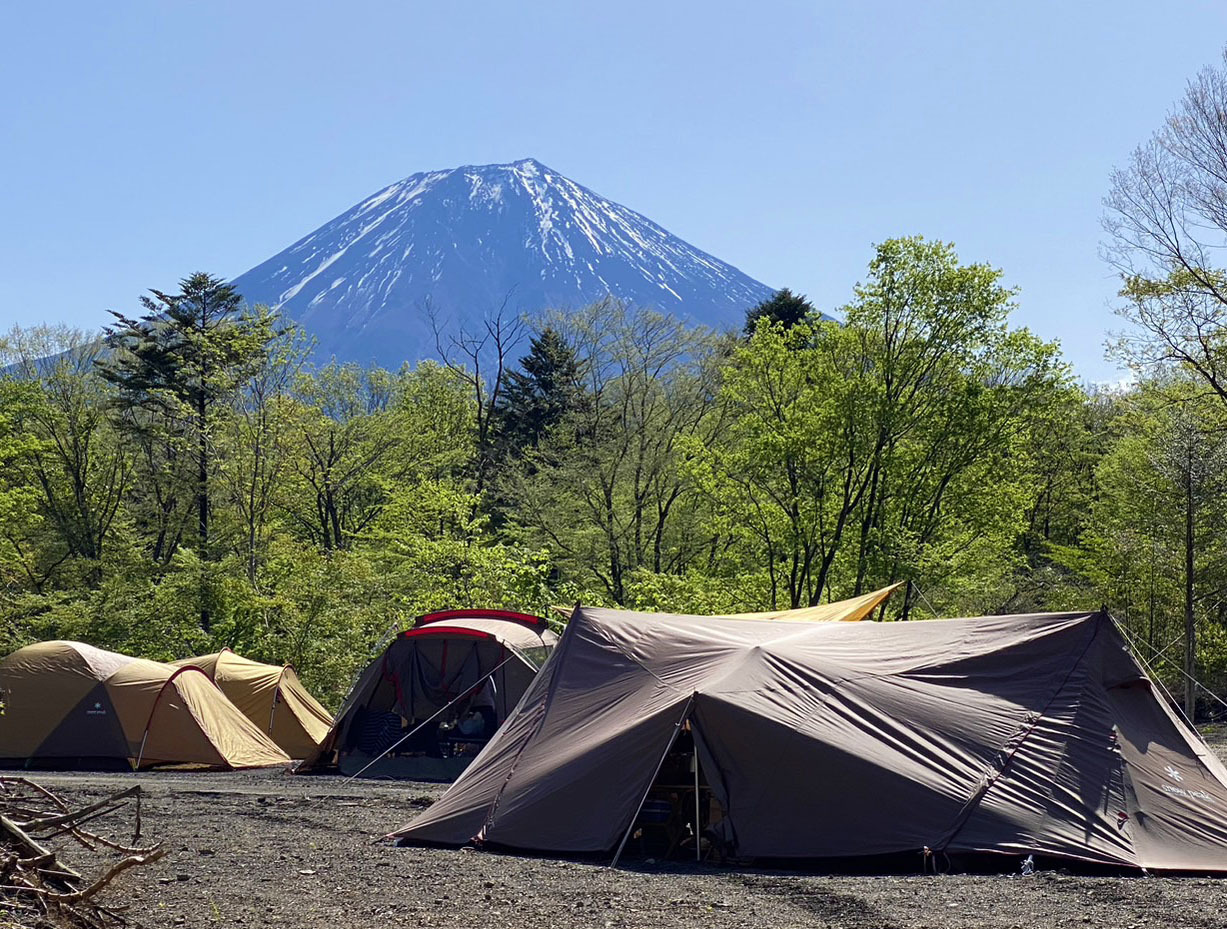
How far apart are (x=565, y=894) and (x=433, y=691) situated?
928cm

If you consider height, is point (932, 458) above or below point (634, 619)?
above

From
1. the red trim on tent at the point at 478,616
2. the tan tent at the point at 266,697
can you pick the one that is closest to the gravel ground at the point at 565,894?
the red trim on tent at the point at 478,616

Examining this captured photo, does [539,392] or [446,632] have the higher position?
[539,392]

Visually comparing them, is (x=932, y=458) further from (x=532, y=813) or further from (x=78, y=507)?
(x=78, y=507)

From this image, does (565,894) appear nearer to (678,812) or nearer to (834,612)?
(678,812)

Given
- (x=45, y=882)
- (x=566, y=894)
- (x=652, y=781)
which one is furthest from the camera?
(x=652, y=781)

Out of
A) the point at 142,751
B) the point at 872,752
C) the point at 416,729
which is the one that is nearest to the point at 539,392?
the point at 142,751

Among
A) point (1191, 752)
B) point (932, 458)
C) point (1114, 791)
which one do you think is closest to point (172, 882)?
point (1114, 791)

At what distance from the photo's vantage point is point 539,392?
4444 centimetres

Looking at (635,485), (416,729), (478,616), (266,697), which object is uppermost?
(635,485)

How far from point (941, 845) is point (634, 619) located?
3.46m

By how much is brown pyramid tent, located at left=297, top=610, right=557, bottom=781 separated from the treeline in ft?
29.1

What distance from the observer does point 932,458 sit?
27.6 meters

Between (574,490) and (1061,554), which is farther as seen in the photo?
(574,490)
